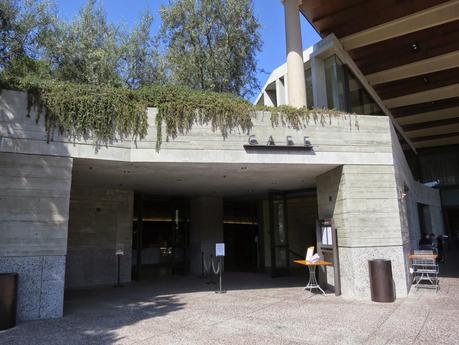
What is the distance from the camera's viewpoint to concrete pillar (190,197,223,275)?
1559 cm

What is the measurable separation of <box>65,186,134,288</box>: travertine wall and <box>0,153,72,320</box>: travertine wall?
15.2 ft

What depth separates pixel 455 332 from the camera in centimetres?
589

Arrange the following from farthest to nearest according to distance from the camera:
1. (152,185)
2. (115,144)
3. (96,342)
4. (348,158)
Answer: (152,185), (348,158), (115,144), (96,342)

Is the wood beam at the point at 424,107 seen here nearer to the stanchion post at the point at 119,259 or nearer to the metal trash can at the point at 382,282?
the metal trash can at the point at 382,282

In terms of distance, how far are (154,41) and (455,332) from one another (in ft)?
50.6

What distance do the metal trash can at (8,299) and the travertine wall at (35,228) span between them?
58 cm

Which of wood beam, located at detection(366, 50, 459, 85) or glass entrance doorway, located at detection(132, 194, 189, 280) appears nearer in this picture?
glass entrance doorway, located at detection(132, 194, 189, 280)

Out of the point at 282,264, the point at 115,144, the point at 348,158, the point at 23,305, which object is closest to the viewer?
the point at 23,305

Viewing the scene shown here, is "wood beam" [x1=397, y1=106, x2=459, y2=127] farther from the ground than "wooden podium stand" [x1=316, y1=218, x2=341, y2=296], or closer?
farther from the ground

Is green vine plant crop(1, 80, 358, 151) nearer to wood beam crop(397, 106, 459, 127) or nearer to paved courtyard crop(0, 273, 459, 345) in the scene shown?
paved courtyard crop(0, 273, 459, 345)

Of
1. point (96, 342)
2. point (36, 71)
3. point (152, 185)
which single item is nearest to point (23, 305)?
point (96, 342)

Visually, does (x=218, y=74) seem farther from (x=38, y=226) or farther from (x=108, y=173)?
(x=38, y=226)

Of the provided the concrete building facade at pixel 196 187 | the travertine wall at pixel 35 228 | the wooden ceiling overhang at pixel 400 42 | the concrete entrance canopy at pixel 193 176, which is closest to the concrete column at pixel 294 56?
the concrete building facade at pixel 196 187

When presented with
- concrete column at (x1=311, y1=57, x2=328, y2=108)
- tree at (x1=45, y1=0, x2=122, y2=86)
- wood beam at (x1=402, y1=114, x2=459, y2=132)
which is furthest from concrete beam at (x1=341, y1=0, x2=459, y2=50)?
wood beam at (x1=402, y1=114, x2=459, y2=132)
